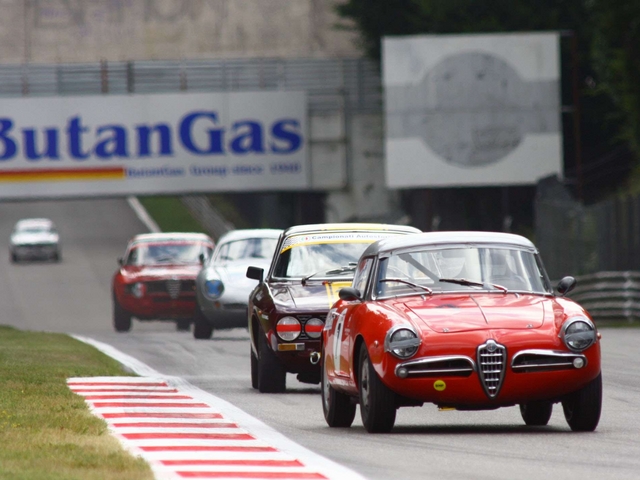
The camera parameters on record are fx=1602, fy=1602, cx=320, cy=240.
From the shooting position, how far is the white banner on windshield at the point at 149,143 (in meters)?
46.3

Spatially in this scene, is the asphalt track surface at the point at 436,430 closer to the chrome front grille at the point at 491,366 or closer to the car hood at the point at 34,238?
the chrome front grille at the point at 491,366

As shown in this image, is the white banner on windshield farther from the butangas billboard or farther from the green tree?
the green tree

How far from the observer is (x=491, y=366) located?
1009 cm

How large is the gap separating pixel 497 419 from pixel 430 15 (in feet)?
111

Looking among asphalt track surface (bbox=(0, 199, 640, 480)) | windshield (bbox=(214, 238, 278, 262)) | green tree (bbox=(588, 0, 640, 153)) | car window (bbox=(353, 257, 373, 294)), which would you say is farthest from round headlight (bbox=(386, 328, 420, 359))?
green tree (bbox=(588, 0, 640, 153))

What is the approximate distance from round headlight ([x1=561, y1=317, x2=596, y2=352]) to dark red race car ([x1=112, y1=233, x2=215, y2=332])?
17.0 meters

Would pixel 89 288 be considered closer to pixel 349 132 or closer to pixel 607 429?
pixel 349 132

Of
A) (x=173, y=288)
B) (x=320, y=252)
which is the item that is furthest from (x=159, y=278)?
(x=320, y=252)

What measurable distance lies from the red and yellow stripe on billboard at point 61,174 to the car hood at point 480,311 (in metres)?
36.1

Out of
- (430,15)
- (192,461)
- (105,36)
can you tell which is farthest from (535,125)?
(192,461)

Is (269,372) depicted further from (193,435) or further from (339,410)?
(193,435)

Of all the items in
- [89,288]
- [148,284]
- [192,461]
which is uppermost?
[192,461]

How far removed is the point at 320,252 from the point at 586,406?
535 centimetres

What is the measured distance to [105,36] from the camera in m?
51.0
